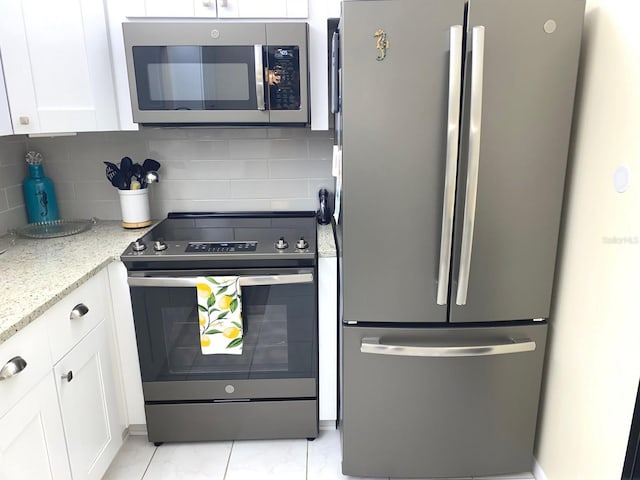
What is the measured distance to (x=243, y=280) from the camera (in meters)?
1.76

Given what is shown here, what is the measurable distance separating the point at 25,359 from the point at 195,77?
1.17m

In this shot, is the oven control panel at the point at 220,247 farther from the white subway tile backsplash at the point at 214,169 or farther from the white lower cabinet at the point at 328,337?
the white subway tile backsplash at the point at 214,169

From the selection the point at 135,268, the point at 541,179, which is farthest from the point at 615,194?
the point at 135,268

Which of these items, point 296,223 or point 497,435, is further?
point 296,223

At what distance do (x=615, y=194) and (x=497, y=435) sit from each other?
0.99m

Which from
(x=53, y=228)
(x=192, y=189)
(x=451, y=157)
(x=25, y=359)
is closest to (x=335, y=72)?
(x=451, y=157)

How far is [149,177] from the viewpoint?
2.14 metres

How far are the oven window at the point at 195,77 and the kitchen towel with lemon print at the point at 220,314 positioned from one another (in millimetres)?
711

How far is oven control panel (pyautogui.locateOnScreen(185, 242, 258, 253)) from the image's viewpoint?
5.86 ft

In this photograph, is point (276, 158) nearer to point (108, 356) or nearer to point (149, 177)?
point (149, 177)

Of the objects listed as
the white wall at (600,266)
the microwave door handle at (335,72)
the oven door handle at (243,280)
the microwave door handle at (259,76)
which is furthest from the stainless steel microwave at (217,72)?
the white wall at (600,266)

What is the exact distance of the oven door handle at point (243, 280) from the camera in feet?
5.78

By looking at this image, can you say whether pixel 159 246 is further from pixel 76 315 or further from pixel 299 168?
pixel 299 168

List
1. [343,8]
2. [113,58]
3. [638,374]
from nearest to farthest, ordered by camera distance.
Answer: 1. [638,374]
2. [343,8]
3. [113,58]
